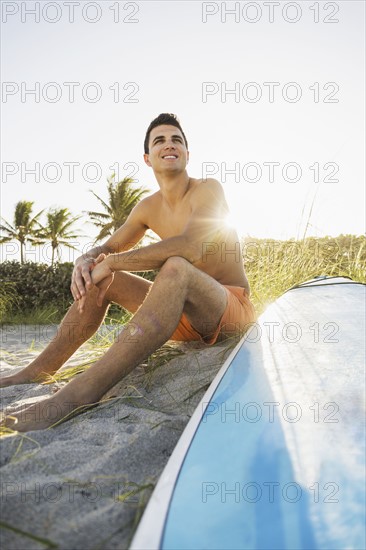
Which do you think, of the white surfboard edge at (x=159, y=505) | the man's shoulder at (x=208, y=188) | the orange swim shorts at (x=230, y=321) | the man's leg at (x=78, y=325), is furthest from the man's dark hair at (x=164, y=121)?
the white surfboard edge at (x=159, y=505)

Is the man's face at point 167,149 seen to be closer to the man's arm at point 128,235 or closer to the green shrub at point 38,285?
the man's arm at point 128,235

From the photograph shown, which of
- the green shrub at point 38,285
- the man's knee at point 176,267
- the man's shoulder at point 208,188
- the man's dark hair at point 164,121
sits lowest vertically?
the green shrub at point 38,285

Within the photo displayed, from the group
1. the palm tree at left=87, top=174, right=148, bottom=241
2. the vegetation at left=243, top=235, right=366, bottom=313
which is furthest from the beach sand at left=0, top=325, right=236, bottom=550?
the palm tree at left=87, top=174, right=148, bottom=241

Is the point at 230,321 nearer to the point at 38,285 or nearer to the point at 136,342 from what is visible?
the point at 136,342

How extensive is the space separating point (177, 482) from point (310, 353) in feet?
2.70

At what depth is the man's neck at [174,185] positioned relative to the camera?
106 inches

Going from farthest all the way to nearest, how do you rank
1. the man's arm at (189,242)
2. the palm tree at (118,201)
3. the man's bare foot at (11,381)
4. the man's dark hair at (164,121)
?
the palm tree at (118,201)
the man's dark hair at (164,121)
the man's bare foot at (11,381)
the man's arm at (189,242)

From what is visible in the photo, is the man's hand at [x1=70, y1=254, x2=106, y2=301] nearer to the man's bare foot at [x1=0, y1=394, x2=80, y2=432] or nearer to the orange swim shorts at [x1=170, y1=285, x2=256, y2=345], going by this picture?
the orange swim shorts at [x1=170, y1=285, x2=256, y2=345]

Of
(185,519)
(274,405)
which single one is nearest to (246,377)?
(274,405)

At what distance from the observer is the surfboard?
3.10ft

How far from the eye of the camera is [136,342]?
5.90 feet

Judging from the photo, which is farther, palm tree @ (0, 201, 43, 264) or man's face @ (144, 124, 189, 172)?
palm tree @ (0, 201, 43, 264)

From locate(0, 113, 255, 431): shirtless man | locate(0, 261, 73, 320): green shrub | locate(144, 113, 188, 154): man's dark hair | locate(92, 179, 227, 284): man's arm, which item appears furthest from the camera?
locate(0, 261, 73, 320): green shrub

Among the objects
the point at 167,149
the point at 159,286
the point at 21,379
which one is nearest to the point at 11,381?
the point at 21,379
